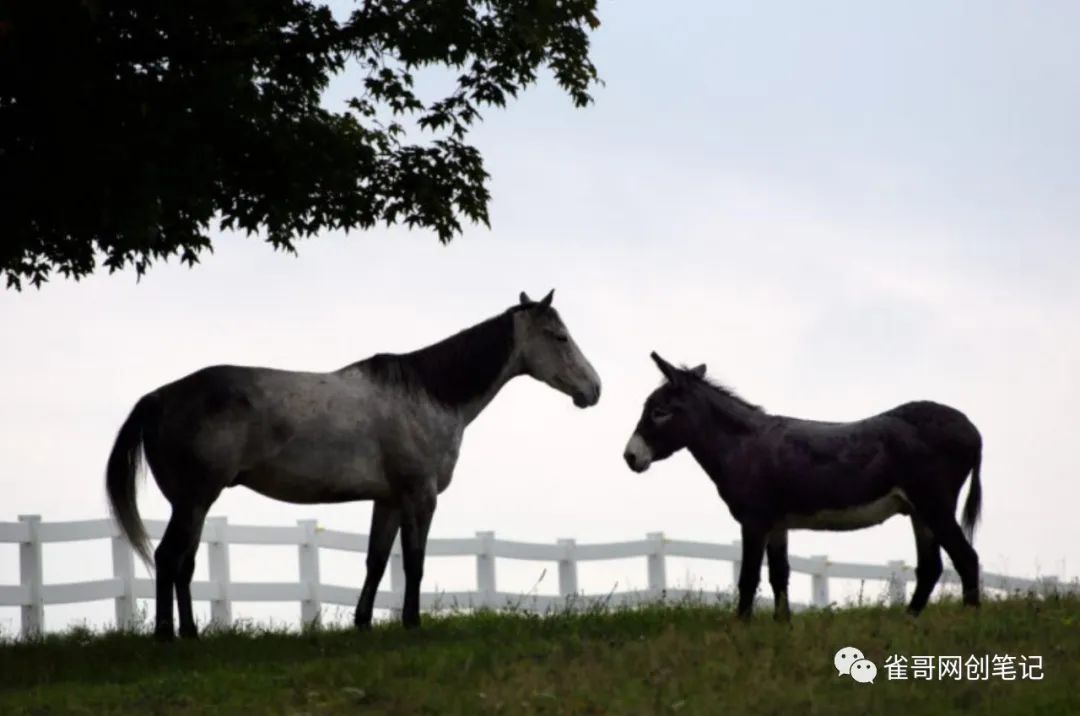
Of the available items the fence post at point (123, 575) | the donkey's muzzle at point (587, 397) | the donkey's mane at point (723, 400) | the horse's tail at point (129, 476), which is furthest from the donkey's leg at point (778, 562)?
the fence post at point (123, 575)

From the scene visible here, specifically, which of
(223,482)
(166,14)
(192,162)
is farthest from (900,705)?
(166,14)

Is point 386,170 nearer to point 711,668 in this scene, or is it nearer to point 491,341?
point 491,341

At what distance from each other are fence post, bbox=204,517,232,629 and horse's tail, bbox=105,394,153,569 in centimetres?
466

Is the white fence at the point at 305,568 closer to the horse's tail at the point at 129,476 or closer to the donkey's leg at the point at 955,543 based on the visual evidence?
the horse's tail at the point at 129,476

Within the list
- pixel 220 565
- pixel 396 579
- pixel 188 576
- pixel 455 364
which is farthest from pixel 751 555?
pixel 220 565

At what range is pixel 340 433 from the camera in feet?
57.7

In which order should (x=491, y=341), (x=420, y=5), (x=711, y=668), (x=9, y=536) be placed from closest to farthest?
(x=711, y=668), (x=491, y=341), (x=420, y=5), (x=9, y=536)

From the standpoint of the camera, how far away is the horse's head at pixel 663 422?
56.2 ft

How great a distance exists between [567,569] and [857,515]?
8.68 m

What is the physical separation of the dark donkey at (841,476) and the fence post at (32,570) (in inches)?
329

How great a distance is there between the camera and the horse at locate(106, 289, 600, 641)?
17.3 m

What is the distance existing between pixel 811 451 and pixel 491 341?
11.5 feet

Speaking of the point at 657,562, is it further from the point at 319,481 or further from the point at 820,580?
the point at 319,481

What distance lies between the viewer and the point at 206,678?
50.9 feet
